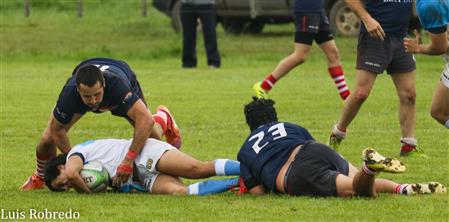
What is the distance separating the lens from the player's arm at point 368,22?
11.8 m

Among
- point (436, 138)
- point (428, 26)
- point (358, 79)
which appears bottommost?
point (436, 138)

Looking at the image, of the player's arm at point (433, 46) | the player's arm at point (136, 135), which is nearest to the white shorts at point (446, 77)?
the player's arm at point (433, 46)

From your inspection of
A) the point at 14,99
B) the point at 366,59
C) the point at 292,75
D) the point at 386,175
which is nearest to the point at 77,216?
the point at 386,175

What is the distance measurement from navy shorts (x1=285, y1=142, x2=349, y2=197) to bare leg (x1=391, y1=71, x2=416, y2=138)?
110 inches

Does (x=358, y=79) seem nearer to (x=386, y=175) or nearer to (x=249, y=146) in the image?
(x=386, y=175)

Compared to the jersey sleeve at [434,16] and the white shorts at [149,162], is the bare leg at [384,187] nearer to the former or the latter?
the jersey sleeve at [434,16]

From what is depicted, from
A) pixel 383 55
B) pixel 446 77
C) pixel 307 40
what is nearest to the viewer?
pixel 446 77

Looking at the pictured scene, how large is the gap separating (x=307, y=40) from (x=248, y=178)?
6.97m

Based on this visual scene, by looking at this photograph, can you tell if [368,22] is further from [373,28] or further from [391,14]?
[391,14]

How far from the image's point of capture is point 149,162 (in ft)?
33.4

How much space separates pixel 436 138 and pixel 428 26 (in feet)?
11.8

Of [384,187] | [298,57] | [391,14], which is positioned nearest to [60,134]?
[384,187]

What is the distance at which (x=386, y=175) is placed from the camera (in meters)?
11.0

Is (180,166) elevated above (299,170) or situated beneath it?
situated beneath
